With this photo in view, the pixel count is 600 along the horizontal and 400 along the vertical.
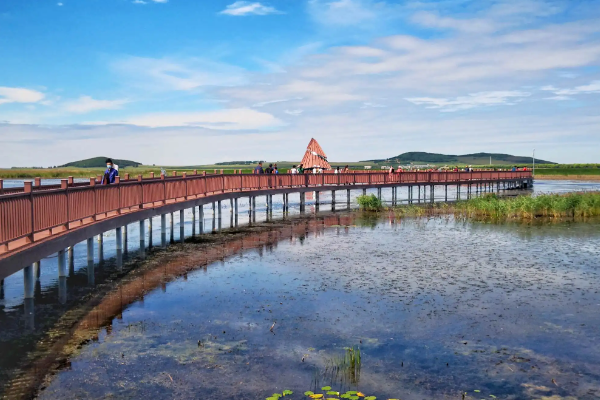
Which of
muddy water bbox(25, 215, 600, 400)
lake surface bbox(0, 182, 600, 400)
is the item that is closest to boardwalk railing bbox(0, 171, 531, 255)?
lake surface bbox(0, 182, 600, 400)

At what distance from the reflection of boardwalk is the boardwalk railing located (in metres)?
1.96

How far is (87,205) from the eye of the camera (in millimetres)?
17062

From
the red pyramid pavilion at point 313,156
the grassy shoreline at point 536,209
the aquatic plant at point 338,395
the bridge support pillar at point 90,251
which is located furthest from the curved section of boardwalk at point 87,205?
the red pyramid pavilion at point 313,156

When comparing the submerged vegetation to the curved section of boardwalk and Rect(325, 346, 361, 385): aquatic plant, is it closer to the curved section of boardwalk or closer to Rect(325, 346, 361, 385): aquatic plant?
the curved section of boardwalk

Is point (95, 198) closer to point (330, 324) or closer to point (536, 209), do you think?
point (330, 324)

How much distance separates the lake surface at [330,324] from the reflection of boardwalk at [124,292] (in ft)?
0.31

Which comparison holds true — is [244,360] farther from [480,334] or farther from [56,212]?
[56,212]

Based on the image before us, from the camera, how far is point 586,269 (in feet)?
60.3

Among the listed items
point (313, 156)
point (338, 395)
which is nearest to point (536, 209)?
point (338, 395)

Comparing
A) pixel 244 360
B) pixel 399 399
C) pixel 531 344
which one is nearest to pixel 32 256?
pixel 244 360

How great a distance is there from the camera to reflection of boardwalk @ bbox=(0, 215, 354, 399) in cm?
982

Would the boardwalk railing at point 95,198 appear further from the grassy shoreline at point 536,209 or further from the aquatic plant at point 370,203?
the grassy shoreline at point 536,209

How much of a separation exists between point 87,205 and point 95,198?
0.72m

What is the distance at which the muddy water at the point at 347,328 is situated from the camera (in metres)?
9.13
